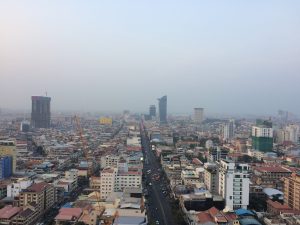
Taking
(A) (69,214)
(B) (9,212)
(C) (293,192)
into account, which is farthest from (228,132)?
(B) (9,212)

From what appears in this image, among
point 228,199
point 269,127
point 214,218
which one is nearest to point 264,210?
point 228,199

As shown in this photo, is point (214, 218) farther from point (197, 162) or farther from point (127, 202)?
point (197, 162)

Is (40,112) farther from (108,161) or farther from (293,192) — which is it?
(293,192)

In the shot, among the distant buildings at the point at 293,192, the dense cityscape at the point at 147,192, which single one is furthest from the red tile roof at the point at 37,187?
the distant buildings at the point at 293,192

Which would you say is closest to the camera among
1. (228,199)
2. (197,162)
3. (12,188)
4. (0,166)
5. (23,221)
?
(23,221)

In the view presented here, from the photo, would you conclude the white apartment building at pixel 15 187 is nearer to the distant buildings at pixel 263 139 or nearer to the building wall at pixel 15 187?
the building wall at pixel 15 187

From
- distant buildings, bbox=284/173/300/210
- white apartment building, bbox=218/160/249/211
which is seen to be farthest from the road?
distant buildings, bbox=284/173/300/210

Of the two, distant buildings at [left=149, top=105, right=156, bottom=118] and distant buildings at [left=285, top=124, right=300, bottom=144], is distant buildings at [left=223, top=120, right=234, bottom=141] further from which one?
distant buildings at [left=149, top=105, right=156, bottom=118]
